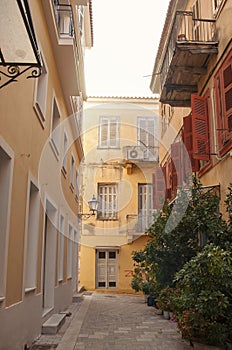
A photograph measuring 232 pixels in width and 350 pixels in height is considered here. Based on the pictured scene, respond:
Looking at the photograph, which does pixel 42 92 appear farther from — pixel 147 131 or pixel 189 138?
pixel 147 131

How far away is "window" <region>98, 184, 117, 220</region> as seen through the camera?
78.3ft

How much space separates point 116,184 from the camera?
955 inches

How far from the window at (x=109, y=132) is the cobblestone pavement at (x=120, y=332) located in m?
12.7

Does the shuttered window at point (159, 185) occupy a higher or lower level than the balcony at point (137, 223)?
higher

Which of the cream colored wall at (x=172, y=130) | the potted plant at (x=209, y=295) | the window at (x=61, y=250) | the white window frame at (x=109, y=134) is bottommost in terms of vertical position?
the potted plant at (x=209, y=295)

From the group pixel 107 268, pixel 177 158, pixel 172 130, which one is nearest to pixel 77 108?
pixel 172 130

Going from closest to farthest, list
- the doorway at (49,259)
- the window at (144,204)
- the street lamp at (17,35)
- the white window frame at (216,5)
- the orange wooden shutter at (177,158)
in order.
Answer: the street lamp at (17,35), the white window frame at (216,5), the doorway at (49,259), the orange wooden shutter at (177,158), the window at (144,204)

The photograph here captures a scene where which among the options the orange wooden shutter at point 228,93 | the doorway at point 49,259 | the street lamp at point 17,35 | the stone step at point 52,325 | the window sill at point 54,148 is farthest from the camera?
the doorway at point 49,259

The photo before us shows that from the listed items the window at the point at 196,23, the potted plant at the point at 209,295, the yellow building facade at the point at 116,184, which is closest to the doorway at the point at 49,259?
the potted plant at the point at 209,295

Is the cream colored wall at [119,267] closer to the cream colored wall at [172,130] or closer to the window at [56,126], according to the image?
the cream colored wall at [172,130]

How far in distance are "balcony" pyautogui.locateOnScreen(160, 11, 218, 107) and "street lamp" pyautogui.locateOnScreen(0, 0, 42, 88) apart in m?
6.46

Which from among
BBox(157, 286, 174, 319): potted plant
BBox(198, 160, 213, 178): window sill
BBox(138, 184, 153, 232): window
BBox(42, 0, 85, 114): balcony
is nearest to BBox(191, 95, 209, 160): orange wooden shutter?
BBox(198, 160, 213, 178): window sill

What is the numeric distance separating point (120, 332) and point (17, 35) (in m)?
7.50

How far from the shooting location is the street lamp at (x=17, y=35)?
3973mm
